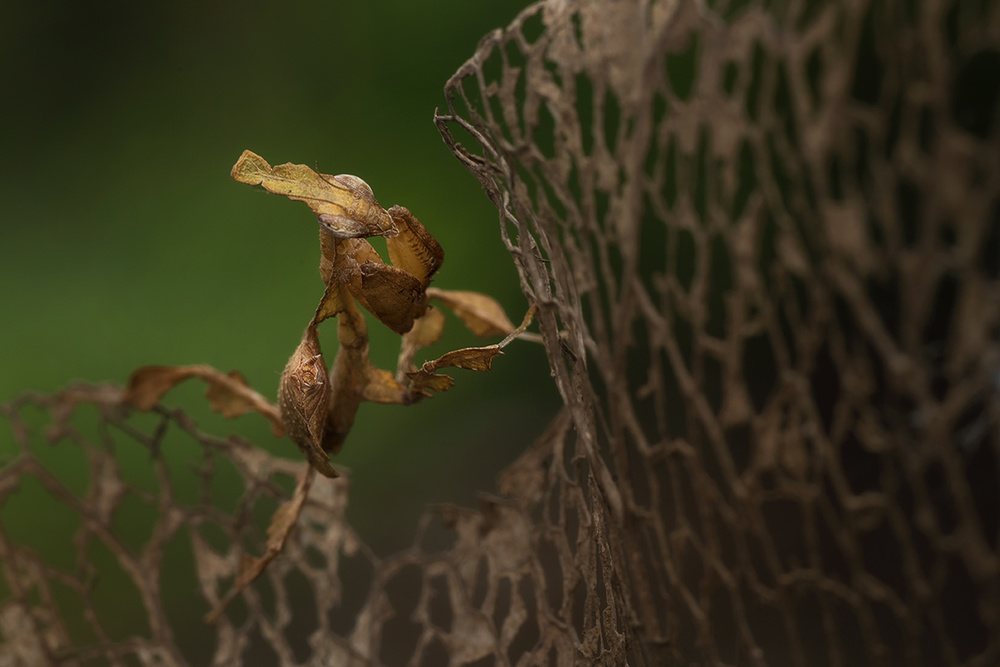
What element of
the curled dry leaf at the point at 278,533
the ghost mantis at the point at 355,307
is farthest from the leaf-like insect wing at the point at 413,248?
the curled dry leaf at the point at 278,533

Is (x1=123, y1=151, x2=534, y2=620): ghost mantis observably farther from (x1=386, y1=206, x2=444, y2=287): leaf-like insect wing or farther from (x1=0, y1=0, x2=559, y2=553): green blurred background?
(x1=0, y1=0, x2=559, y2=553): green blurred background

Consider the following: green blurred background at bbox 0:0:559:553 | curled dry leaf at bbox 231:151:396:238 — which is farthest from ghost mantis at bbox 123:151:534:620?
green blurred background at bbox 0:0:559:553

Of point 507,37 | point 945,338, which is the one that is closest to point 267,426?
point 507,37

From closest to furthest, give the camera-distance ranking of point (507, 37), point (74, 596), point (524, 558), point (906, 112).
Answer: point (906, 112) → point (507, 37) → point (524, 558) → point (74, 596)

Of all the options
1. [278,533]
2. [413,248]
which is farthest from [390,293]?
[278,533]

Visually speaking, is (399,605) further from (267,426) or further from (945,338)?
(945,338)

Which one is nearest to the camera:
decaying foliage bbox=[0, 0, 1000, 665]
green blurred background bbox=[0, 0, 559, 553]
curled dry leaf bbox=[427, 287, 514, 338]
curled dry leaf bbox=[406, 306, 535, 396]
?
decaying foliage bbox=[0, 0, 1000, 665]
